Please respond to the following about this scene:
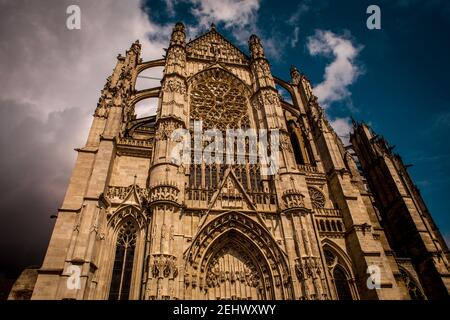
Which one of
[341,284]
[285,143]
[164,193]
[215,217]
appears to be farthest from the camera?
[285,143]

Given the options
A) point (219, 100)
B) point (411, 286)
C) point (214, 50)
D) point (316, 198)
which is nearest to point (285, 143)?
point (316, 198)

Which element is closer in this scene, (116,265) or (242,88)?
(116,265)

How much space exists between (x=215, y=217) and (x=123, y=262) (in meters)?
4.65

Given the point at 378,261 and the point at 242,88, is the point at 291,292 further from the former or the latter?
the point at 242,88

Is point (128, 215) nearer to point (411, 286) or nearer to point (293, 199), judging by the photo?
point (293, 199)

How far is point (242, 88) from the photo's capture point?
21750 millimetres

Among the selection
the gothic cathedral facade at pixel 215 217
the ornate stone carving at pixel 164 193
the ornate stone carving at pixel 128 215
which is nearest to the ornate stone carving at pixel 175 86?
the gothic cathedral facade at pixel 215 217

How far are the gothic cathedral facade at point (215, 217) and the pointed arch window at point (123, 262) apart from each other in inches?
1.8

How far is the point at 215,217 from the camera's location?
14.0 meters

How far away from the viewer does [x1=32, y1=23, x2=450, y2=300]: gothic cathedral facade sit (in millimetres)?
12109

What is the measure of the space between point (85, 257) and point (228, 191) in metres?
7.24

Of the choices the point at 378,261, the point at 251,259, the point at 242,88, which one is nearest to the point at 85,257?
the point at 251,259

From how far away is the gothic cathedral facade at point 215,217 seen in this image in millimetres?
12109

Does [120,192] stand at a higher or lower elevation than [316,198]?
lower
